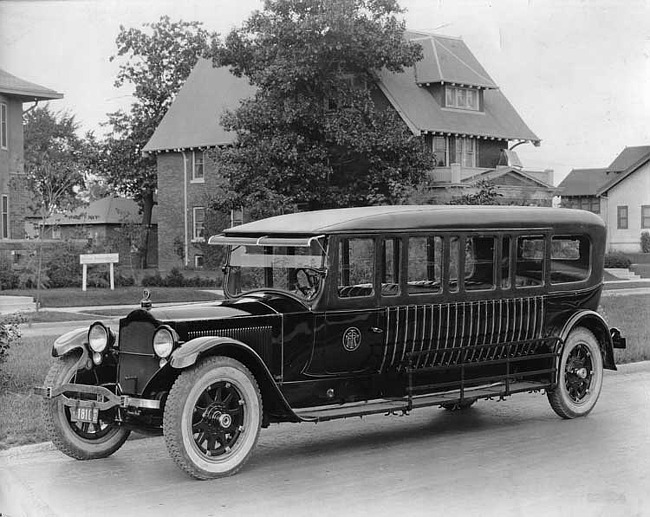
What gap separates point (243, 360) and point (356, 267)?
4.64ft

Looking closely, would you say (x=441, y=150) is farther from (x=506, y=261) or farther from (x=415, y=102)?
(x=506, y=261)

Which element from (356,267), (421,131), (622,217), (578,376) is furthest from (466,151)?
(356,267)

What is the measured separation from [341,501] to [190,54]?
44891 mm

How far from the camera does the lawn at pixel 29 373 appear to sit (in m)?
8.48

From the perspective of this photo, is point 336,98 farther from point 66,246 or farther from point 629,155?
point 629,155

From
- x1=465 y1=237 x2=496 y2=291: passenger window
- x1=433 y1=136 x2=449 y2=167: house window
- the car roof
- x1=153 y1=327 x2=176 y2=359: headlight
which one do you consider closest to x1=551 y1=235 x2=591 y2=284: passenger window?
the car roof

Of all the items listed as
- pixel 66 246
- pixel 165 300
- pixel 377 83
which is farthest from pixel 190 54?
pixel 165 300

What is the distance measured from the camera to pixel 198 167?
149 feet

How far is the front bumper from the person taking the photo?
7.26 metres

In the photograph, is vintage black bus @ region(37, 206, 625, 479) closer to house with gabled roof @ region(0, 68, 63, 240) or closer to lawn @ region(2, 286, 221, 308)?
lawn @ region(2, 286, 221, 308)

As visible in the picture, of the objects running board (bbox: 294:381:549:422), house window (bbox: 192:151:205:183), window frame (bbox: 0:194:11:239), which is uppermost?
house window (bbox: 192:151:205:183)

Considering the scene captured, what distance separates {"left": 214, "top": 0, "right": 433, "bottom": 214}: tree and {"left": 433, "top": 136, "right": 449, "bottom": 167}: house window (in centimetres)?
383

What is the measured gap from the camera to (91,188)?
51625mm

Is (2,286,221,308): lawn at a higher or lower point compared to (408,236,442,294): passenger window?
lower
